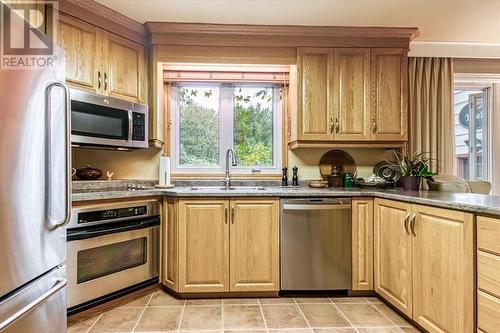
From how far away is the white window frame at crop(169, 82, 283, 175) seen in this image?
310cm

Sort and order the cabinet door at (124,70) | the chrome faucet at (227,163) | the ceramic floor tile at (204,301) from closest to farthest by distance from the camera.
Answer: the ceramic floor tile at (204,301) → the cabinet door at (124,70) → the chrome faucet at (227,163)

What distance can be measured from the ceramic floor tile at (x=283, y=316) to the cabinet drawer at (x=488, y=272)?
109 cm

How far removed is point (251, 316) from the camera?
83.7 inches

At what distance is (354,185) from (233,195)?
4.28ft

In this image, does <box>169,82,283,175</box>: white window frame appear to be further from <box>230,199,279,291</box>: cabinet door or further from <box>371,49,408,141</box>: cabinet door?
<box>371,49,408,141</box>: cabinet door

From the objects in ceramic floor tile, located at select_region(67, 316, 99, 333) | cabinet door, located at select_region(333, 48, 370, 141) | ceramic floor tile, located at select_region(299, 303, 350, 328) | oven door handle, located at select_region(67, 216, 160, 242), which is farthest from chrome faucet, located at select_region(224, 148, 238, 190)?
ceramic floor tile, located at select_region(67, 316, 99, 333)

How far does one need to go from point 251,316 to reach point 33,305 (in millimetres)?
1407

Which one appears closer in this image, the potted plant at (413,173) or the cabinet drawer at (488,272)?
the cabinet drawer at (488,272)

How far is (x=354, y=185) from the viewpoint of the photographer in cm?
293

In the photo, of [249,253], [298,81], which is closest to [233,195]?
[249,253]

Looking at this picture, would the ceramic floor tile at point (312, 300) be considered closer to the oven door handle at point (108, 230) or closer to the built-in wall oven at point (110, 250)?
the built-in wall oven at point (110, 250)

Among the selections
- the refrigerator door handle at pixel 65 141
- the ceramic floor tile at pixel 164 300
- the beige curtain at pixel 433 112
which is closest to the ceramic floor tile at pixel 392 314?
the ceramic floor tile at pixel 164 300

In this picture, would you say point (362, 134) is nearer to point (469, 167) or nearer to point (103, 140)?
point (469, 167)

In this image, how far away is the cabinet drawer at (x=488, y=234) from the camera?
1.32 metres
